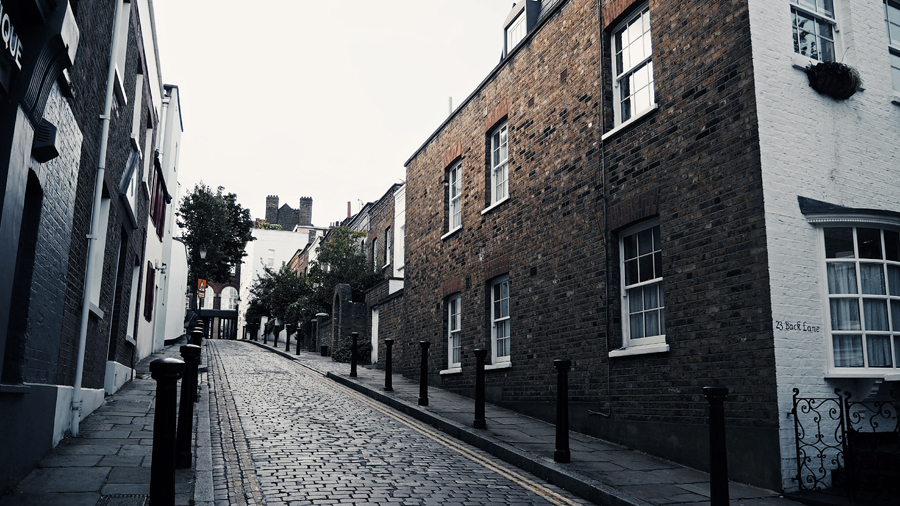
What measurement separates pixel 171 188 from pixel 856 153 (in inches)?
749

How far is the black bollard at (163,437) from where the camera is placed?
4277 mm

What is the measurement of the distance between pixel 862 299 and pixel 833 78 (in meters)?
2.53

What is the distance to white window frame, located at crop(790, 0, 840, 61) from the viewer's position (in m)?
8.02

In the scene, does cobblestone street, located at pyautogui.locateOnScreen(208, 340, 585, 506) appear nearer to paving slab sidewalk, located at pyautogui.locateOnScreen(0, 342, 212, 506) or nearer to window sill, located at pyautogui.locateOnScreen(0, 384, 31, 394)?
paving slab sidewalk, located at pyautogui.locateOnScreen(0, 342, 212, 506)

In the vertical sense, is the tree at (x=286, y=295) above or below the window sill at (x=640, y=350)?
above

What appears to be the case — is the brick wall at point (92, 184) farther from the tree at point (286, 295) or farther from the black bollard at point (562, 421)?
the tree at point (286, 295)

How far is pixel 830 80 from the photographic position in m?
7.65

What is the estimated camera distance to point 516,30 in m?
15.3

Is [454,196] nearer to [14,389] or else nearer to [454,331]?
[454,331]

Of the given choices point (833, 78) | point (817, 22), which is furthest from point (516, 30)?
point (833, 78)

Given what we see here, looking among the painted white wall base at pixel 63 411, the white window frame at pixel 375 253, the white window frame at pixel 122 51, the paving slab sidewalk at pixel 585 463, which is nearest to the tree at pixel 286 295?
the white window frame at pixel 375 253

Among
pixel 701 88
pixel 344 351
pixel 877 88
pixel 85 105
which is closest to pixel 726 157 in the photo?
pixel 701 88

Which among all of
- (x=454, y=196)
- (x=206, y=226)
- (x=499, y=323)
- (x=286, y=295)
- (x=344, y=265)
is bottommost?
(x=499, y=323)

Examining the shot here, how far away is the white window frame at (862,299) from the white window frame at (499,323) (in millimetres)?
5805
